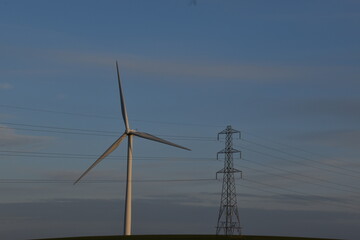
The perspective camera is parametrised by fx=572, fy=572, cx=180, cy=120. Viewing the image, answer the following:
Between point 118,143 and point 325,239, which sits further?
point 325,239

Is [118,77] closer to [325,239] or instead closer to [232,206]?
[232,206]

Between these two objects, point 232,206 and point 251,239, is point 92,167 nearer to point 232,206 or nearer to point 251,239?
point 232,206

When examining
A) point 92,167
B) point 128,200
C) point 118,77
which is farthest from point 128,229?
point 118,77

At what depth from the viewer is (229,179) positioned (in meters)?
106

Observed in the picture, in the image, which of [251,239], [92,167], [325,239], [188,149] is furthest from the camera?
[325,239]

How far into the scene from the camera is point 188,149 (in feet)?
295

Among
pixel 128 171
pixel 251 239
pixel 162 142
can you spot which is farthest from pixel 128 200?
pixel 251 239

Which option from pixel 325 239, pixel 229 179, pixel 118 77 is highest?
pixel 118 77

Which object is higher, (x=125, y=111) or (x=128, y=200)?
(x=125, y=111)

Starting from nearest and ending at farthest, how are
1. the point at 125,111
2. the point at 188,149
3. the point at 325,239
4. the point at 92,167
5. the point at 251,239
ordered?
the point at 188,149, the point at 92,167, the point at 125,111, the point at 251,239, the point at 325,239

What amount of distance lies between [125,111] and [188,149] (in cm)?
1944

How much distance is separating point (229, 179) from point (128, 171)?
1931 cm

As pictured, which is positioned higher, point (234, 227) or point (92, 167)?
point (92, 167)

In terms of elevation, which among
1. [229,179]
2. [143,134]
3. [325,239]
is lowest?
[325,239]
